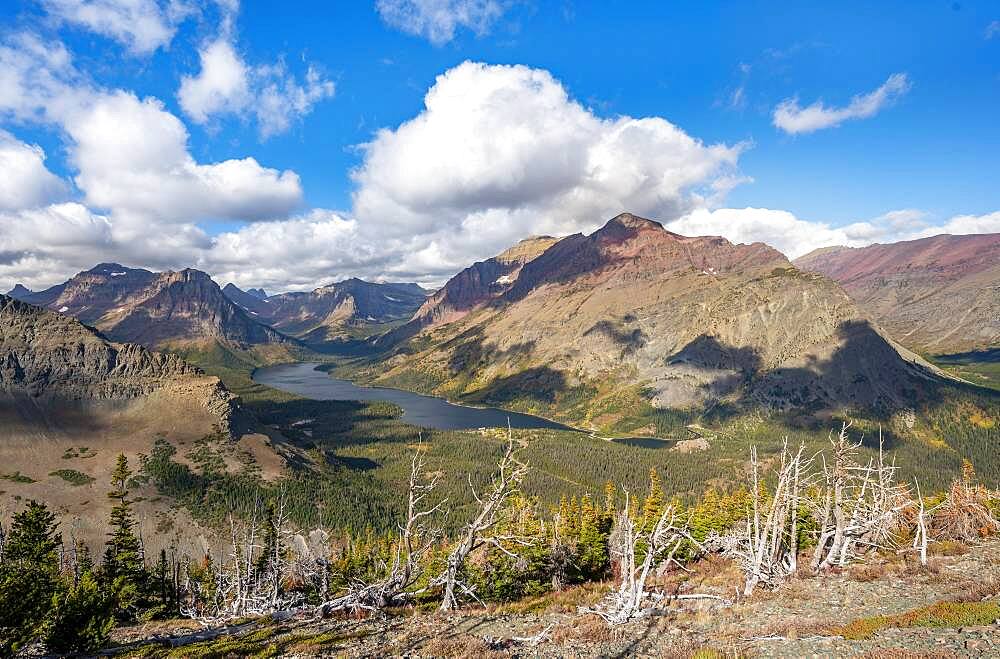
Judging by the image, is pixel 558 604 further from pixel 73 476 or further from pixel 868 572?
pixel 73 476

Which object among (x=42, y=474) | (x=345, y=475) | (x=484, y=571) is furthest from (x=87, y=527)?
(x=484, y=571)

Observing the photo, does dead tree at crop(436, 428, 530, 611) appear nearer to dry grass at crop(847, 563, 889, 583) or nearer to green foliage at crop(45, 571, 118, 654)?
green foliage at crop(45, 571, 118, 654)

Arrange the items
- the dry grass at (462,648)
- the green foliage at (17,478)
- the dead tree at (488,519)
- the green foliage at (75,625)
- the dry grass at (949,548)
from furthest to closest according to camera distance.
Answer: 1. the green foliage at (17,478)
2. the dry grass at (949,548)
3. the green foliage at (75,625)
4. the dead tree at (488,519)
5. the dry grass at (462,648)

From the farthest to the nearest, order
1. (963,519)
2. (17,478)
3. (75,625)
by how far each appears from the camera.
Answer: (17,478) < (963,519) < (75,625)

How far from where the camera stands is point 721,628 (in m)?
25.0

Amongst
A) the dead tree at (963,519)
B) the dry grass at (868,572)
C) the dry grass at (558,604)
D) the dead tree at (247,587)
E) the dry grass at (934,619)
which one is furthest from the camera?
the dead tree at (963,519)

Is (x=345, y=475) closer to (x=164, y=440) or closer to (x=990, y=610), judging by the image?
(x=164, y=440)

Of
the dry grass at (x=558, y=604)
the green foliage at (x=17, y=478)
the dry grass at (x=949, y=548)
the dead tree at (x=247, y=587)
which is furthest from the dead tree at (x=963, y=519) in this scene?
the green foliage at (x=17, y=478)

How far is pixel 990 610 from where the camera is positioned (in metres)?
21.5

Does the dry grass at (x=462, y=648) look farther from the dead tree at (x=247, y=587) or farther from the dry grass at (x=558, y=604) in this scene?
the dead tree at (x=247, y=587)

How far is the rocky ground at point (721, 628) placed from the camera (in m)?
20.6

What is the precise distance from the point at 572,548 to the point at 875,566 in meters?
34.0

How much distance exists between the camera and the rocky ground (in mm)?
20578

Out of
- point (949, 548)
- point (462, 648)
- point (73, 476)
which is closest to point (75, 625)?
point (462, 648)
